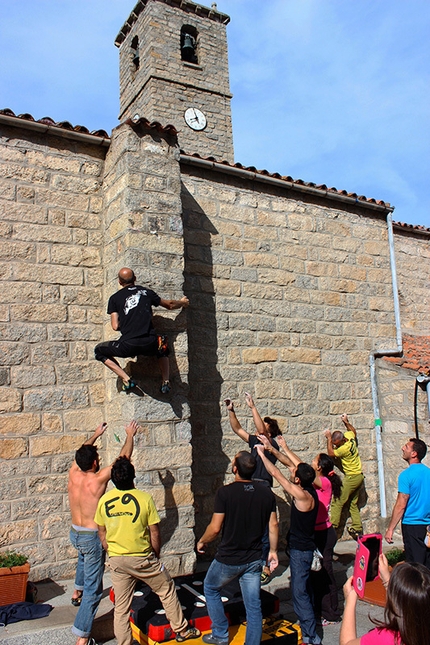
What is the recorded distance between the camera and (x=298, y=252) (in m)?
8.32

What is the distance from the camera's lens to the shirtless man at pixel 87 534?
4.43 meters

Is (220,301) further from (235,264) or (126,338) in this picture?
(126,338)

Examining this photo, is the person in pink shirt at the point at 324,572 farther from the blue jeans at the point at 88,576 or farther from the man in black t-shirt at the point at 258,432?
the blue jeans at the point at 88,576

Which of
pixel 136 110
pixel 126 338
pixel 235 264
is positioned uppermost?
pixel 136 110

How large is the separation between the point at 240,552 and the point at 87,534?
136cm

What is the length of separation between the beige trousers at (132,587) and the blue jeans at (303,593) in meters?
1.11

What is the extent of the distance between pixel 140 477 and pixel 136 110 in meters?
15.4

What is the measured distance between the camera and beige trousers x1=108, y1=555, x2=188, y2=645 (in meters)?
4.20

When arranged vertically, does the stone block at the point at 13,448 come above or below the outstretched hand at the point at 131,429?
below

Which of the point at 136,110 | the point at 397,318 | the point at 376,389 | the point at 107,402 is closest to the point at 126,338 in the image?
the point at 107,402

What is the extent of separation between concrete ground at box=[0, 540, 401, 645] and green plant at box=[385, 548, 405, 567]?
0.53 metres

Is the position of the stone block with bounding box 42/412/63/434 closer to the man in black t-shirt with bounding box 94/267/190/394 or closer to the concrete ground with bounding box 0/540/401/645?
the man in black t-shirt with bounding box 94/267/190/394

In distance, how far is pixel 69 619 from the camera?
15.5ft

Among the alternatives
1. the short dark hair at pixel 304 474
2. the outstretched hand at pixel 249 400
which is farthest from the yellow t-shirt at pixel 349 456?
the short dark hair at pixel 304 474
